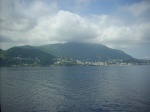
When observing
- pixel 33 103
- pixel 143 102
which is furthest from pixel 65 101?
pixel 143 102

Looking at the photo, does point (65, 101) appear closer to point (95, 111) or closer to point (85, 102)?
point (85, 102)

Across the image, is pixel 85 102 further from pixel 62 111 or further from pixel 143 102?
pixel 143 102

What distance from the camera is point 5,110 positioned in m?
55.0

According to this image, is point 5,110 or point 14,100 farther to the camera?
point 14,100

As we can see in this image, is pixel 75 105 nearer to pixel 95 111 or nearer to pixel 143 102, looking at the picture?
pixel 95 111

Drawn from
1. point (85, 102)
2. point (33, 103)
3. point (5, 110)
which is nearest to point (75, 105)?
point (85, 102)

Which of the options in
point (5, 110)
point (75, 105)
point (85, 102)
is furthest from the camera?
point (85, 102)

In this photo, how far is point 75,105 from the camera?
61.9 m

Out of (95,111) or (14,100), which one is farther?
(14,100)

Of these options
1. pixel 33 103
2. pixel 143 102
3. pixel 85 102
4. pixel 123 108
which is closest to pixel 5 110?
pixel 33 103

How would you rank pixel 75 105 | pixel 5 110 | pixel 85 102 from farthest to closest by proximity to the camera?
pixel 85 102, pixel 75 105, pixel 5 110

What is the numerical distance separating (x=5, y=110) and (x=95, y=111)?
28.1 m

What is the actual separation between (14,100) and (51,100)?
14.1 metres

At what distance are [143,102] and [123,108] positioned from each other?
35.4 feet
